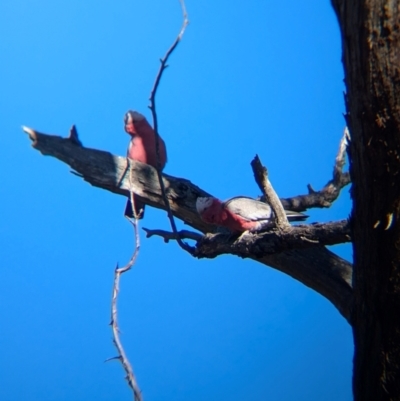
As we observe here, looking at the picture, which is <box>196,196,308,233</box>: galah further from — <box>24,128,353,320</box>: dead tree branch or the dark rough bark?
the dark rough bark

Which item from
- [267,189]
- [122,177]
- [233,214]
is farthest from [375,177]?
[122,177]

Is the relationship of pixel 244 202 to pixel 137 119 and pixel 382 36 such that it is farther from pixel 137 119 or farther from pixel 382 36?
pixel 382 36

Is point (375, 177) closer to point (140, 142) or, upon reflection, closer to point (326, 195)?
point (326, 195)

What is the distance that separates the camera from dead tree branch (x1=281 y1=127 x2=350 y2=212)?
278 cm

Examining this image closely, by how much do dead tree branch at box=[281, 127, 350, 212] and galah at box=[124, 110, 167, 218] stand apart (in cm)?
84

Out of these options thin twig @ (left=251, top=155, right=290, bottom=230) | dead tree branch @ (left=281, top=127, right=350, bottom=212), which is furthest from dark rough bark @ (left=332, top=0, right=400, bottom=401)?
dead tree branch @ (left=281, top=127, right=350, bottom=212)

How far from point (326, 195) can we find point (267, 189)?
4.30 ft

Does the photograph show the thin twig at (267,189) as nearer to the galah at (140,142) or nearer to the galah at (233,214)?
the galah at (233,214)

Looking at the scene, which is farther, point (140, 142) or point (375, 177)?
point (140, 142)

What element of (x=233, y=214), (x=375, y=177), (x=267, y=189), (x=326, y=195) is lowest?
(x=375, y=177)

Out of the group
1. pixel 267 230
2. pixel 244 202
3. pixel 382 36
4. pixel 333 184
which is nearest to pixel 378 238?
pixel 382 36

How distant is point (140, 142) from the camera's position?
325cm

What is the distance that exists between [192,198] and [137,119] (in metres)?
1.00

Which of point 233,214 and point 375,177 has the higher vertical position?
point 233,214
